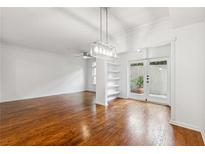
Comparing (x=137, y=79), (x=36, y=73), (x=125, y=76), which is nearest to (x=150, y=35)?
(x=137, y=79)

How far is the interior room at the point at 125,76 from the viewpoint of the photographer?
218cm

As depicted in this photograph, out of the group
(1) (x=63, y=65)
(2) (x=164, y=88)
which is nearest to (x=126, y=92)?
(2) (x=164, y=88)

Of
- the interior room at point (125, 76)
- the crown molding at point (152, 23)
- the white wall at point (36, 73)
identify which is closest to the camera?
the interior room at point (125, 76)

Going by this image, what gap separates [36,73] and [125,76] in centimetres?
491

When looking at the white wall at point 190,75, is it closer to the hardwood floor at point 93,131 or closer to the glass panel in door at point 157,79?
the hardwood floor at point 93,131

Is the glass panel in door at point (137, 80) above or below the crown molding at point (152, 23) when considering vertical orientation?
below

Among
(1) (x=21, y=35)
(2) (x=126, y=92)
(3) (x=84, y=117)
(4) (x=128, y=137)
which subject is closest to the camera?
(4) (x=128, y=137)

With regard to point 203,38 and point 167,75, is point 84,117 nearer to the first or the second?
point 203,38

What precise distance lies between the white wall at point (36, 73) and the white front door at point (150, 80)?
4283 mm

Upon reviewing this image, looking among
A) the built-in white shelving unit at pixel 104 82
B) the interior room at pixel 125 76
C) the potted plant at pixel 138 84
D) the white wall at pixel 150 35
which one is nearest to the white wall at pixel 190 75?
the interior room at pixel 125 76

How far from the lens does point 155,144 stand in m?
1.91

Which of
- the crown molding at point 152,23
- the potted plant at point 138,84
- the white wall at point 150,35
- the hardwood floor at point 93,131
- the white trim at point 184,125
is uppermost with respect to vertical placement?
the crown molding at point 152,23

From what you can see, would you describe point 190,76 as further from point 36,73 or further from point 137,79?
point 36,73
